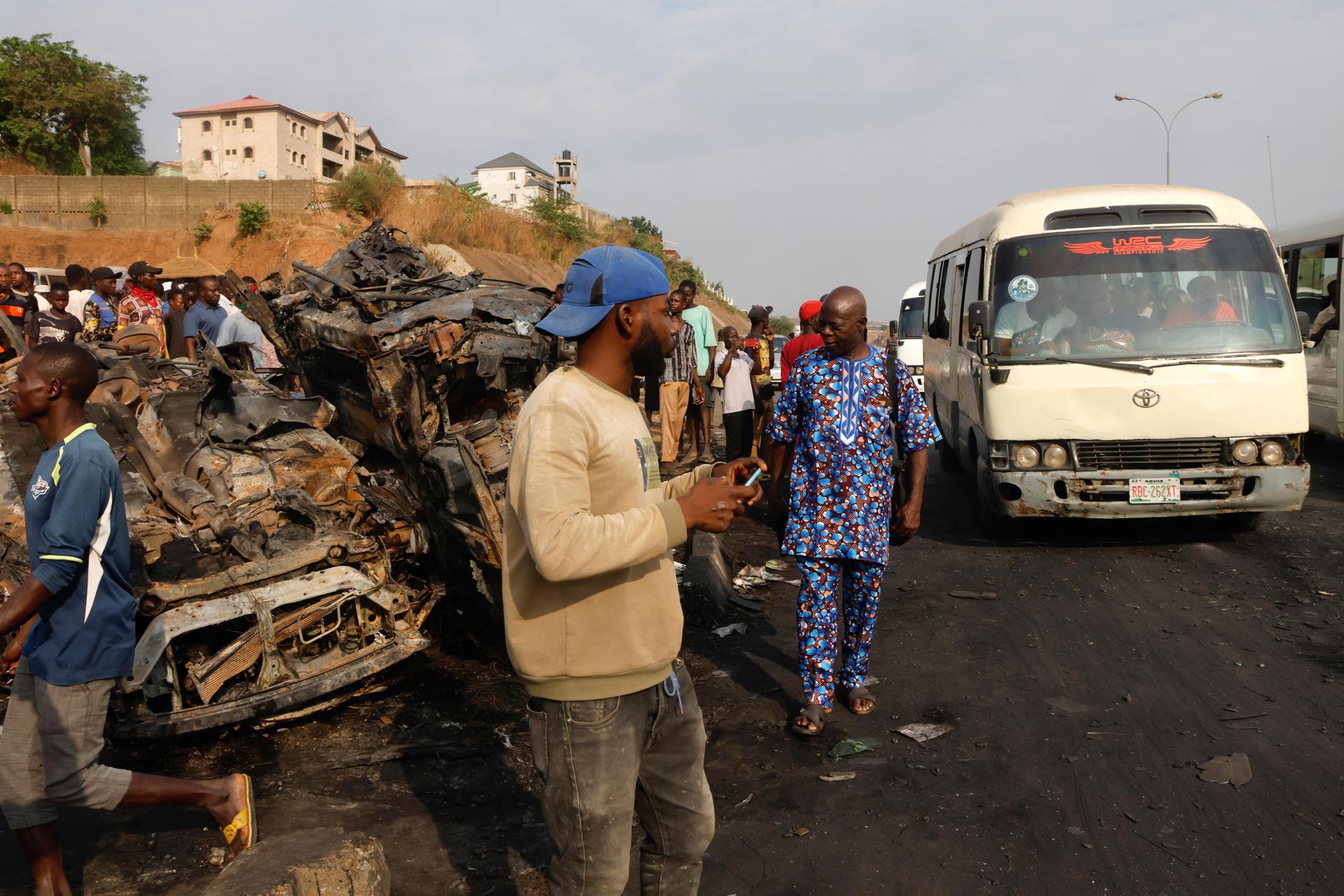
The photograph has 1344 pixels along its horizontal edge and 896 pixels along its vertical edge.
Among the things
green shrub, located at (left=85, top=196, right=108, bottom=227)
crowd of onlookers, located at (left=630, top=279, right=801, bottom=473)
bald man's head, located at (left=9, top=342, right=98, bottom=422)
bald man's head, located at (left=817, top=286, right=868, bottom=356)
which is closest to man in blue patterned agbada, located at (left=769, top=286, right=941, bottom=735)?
bald man's head, located at (left=817, top=286, right=868, bottom=356)

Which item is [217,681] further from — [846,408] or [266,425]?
[846,408]

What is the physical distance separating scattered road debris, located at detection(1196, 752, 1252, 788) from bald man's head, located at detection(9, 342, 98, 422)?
14.5 ft

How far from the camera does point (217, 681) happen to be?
4.44 metres

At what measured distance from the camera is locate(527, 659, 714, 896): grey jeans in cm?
218

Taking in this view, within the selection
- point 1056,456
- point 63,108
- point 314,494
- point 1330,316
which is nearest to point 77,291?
point 314,494

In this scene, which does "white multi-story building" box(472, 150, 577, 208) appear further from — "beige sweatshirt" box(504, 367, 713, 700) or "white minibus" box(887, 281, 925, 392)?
"beige sweatshirt" box(504, 367, 713, 700)

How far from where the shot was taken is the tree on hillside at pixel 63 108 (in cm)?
5362

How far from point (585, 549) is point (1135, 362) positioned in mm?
6454

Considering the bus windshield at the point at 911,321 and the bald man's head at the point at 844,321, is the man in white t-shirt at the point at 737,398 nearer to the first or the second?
the bald man's head at the point at 844,321

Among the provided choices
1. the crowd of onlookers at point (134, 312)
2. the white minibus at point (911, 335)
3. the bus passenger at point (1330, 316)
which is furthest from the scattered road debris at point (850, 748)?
the white minibus at point (911, 335)

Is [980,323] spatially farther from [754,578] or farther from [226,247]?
[226,247]

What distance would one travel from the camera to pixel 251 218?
129 feet

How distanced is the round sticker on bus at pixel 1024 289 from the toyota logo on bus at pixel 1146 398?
1112 mm

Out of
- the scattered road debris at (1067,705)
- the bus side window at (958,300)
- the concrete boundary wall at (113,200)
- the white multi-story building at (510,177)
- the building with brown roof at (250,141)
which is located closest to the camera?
the scattered road debris at (1067,705)
